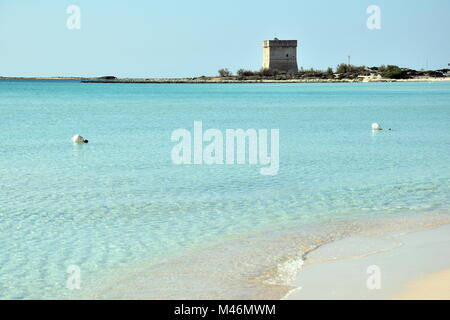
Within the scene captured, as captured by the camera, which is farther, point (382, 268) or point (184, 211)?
point (184, 211)

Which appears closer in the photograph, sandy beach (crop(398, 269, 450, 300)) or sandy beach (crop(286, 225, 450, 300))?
sandy beach (crop(398, 269, 450, 300))

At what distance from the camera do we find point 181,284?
5.80 metres

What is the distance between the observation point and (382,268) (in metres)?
6.05

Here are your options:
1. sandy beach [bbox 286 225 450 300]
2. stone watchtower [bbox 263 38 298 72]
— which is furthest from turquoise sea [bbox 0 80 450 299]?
stone watchtower [bbox 263 38 298 72]

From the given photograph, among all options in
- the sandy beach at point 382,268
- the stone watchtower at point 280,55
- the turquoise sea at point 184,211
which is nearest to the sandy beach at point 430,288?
the sandy beach at point 382,268

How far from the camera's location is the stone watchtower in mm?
113500

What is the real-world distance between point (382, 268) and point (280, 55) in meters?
112

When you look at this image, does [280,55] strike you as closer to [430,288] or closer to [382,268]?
[382,268]

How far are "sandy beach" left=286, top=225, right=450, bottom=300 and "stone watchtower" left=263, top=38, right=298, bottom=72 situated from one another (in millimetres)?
106820

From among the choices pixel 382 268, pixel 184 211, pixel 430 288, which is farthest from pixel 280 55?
pixel 430 288

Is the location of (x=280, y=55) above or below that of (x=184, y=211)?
above

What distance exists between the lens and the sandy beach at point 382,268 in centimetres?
534

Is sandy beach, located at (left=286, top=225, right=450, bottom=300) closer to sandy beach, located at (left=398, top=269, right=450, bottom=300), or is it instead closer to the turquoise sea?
sandy beach, located at (left=398, top=269, right=450, bottom=300)
